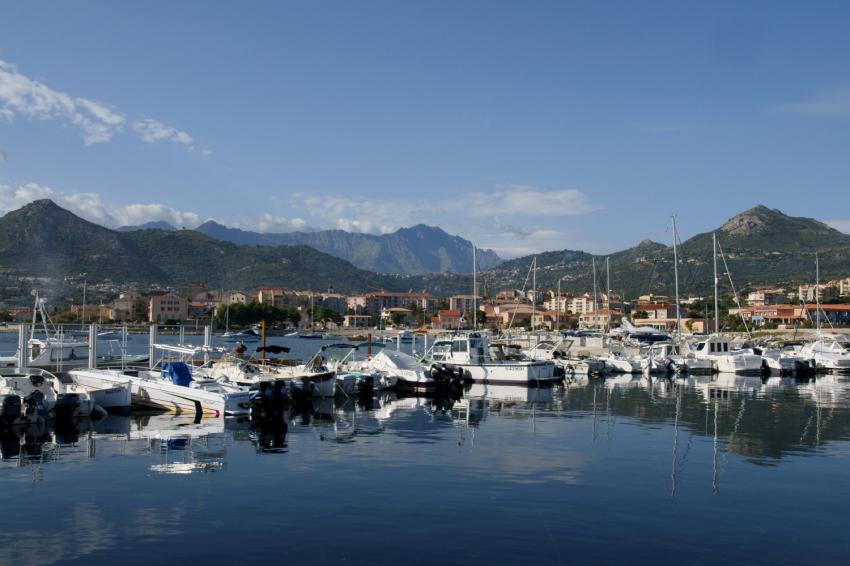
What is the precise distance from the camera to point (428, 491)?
53.6ft

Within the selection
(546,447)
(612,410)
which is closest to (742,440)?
(546,447)

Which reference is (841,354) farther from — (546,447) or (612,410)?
(546,447)

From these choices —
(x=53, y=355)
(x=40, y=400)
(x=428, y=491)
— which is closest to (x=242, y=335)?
(x=53, y=355)

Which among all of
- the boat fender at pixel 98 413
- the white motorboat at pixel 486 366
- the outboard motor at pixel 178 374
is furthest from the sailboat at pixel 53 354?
the white motorboat at pixel 486 366

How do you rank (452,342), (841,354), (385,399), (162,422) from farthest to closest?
1. (841,354)
2. (452,342)
3. (385,399)
4. (162,422)

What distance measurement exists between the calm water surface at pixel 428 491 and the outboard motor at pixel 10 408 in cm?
102

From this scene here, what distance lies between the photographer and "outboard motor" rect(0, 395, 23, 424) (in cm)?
2456

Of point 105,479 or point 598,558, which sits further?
point 105,479

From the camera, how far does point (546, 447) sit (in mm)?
22688

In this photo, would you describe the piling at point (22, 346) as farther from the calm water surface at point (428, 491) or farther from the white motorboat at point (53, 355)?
the calm water surface at point (428, 491)

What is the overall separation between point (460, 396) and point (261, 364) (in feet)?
36.7

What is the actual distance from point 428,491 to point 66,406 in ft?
55.6

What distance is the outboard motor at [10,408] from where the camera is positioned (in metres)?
24.6

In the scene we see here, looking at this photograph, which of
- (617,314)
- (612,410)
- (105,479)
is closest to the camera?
(105,479)
